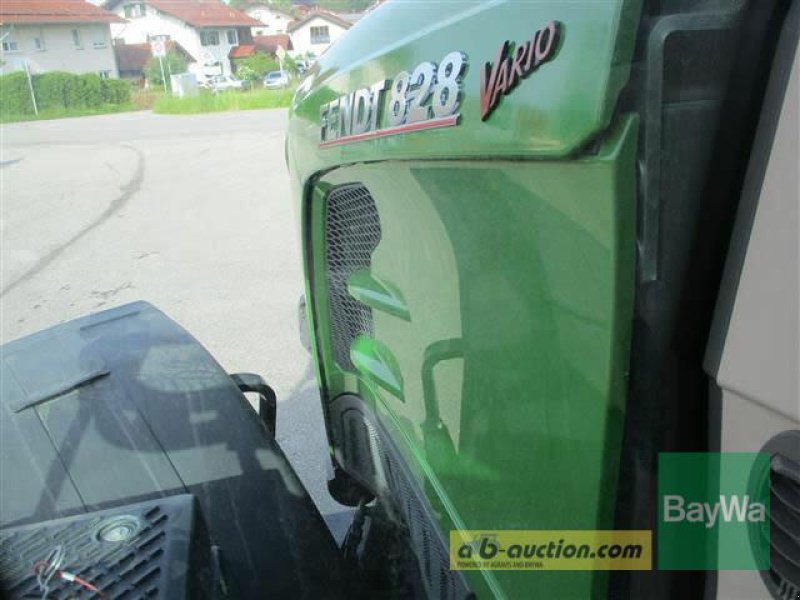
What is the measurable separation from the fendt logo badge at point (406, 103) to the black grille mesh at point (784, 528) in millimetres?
584

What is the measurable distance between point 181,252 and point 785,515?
24.8 ft

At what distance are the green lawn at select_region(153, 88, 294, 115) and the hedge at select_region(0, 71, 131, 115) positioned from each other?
3.14 meters

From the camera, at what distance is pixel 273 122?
2108 cm

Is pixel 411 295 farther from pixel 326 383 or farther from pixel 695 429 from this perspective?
pixel 326 383

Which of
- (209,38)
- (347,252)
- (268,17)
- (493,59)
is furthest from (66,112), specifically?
(493,59)

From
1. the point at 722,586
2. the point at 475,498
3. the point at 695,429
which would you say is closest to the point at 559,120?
the point at 695,429

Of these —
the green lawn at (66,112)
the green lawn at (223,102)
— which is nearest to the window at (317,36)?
the green lawn at (223,102)

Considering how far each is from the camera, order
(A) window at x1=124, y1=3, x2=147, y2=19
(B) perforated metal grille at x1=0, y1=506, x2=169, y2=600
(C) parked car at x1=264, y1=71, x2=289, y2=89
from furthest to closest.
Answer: (C) parked car at x1=264, y1=71, x2=289, y2=89 < (A) window at x1=124, y1=3, x2=147, y2=19 < (B) perforated metal grille at x1=0, y1=506, x2=169, y2=600

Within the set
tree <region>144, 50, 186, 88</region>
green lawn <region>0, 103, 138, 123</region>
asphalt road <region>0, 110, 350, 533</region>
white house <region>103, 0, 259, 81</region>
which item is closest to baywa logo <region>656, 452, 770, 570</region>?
asphalt road <region>0, 110, 350, 533</region>

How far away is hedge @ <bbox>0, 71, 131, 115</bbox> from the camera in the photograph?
28.4 meters

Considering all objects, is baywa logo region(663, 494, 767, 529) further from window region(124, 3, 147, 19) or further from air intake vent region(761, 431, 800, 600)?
window region(124, 3, 147, 19)

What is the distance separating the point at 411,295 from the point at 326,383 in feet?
2.57

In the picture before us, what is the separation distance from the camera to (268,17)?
32.8 m

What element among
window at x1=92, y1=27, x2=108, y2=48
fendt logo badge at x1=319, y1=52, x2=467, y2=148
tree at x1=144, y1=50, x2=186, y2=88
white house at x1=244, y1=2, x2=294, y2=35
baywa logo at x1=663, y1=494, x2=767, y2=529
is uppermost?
white house at x1=244, y1=2, x2=294, y2=35
